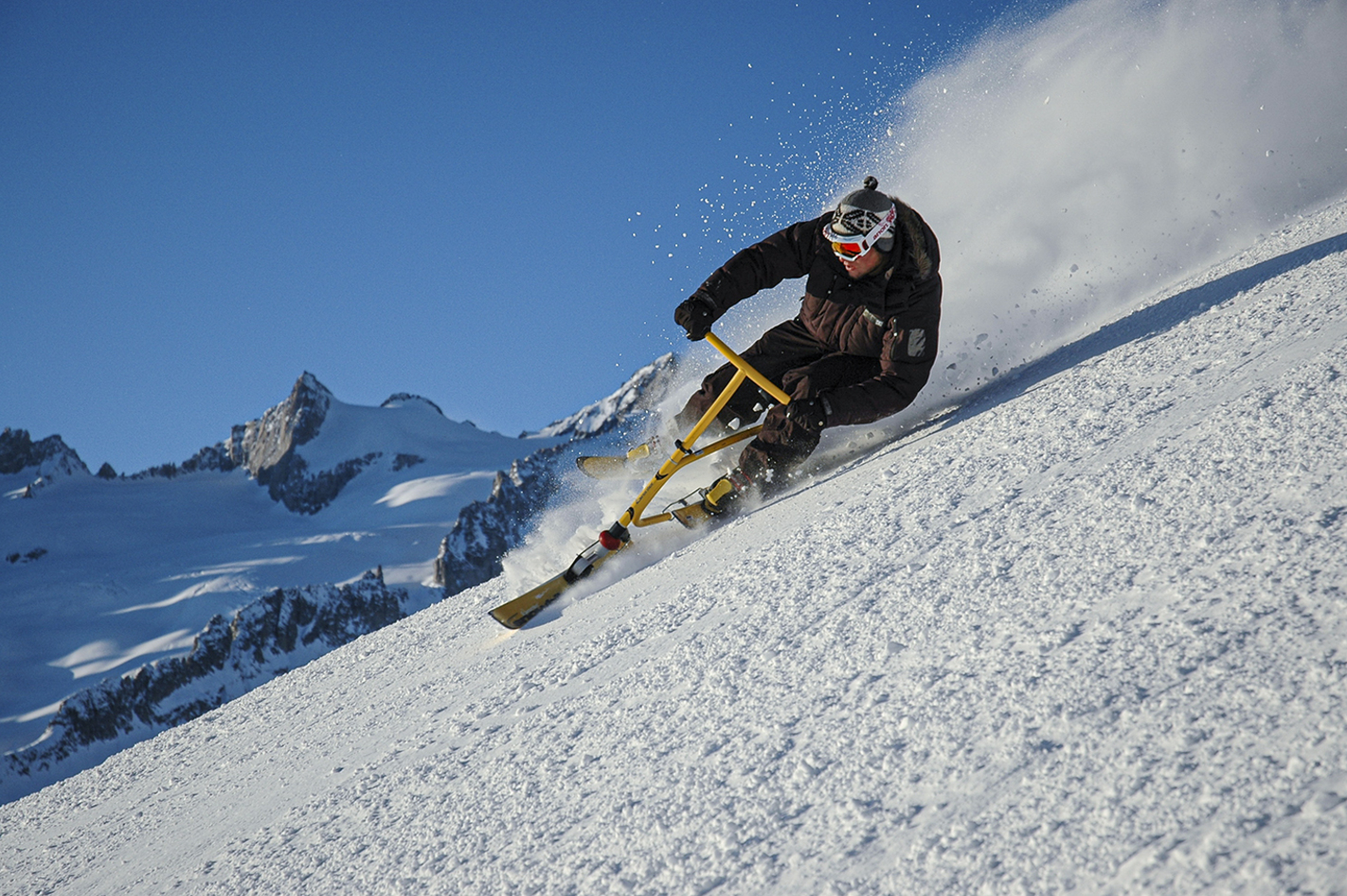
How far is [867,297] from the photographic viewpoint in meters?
4.86

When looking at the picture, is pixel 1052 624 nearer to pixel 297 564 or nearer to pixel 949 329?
pixel 949 329

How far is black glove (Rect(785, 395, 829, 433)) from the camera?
4.60 m

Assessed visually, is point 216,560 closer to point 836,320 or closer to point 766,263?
point 766,263

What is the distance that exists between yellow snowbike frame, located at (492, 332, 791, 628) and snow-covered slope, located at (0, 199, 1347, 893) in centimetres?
17

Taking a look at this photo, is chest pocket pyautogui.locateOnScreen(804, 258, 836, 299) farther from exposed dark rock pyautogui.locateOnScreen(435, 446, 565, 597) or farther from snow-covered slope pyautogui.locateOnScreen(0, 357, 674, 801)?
exposed dark rock pyautogui.locateOnScreen(435, 446, 565, 597)

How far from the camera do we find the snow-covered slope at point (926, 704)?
1.67 meters

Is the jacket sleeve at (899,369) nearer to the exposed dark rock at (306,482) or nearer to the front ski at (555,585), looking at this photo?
the front ski at (555,585)

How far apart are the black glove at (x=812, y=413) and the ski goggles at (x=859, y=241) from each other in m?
0.90

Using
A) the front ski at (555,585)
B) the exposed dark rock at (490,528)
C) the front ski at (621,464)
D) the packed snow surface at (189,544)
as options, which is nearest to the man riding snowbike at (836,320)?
the front ski at (621,464)

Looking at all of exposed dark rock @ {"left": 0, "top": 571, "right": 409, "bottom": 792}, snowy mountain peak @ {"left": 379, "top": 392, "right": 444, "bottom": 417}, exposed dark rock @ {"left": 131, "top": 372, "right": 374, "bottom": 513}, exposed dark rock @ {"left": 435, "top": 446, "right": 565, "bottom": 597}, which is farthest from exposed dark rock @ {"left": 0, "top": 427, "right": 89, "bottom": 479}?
exposed dark rock @ {"left": 435, "top": 446, "right": 565, "bottom": 597}

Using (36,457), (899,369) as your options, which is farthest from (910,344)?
(36,457)

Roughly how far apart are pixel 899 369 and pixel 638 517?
6.20 feet

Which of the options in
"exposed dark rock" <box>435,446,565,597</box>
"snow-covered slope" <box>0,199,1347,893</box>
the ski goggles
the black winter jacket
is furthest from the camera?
"exposed dark rock" <box>435,446,565,597</box>

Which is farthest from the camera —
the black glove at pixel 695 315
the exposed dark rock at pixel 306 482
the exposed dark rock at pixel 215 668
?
the exposed dark rock at pixel 306 482
